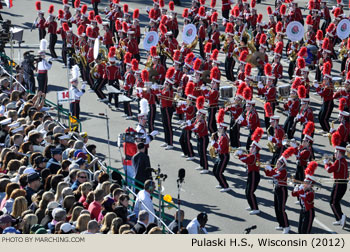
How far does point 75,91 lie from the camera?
23.8 metres

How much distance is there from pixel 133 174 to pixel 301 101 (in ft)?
18.3

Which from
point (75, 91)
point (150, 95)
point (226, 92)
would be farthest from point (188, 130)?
point (226, 92)

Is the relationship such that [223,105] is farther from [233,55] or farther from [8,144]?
[8,144]

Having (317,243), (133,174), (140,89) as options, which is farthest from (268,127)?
(317,243)

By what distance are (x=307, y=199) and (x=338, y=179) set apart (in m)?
1.44

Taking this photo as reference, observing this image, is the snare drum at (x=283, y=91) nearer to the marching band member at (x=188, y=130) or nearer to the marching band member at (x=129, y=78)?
the marching band member at (x=188, y=130)

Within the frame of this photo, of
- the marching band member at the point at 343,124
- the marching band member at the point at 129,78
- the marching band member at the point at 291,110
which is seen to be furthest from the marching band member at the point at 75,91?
the marching band member at the point at 343,124

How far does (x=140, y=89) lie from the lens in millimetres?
24453

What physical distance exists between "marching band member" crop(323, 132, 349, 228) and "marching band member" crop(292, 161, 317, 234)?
43.4 inches

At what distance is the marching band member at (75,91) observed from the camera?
932 inches

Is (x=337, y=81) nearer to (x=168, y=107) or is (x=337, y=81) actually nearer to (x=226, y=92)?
(x=226, y=92)

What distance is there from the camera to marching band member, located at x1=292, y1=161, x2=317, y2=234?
17875 millimetres

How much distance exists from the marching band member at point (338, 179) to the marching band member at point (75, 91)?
7370 mm

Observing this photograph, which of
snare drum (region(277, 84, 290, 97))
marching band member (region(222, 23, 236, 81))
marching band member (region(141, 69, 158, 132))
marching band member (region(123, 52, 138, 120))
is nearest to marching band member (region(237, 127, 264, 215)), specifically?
marching band member (region(141, 69, 158, 132))
